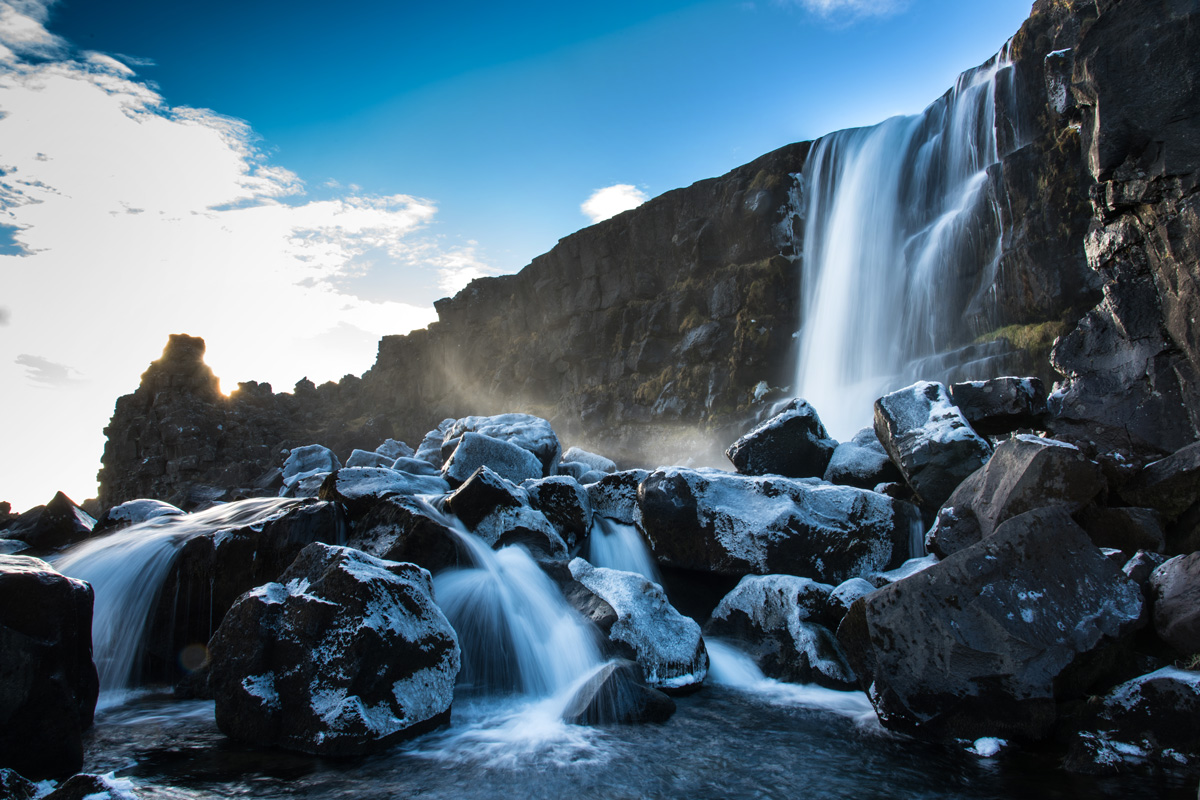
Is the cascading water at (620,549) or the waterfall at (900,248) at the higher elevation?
the waterfall at (900,248)

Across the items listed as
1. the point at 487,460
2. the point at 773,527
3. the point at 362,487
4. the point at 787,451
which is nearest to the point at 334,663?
the point at 362,487

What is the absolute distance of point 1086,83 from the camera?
907 centimetres

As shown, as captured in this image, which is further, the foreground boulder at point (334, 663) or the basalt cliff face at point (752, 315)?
the basalt cliff face at point (752, 315)

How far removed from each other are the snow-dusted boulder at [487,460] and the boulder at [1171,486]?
924 cm

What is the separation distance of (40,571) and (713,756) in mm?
5413

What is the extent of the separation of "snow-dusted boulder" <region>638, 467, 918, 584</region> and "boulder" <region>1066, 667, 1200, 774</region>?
3.79 metres

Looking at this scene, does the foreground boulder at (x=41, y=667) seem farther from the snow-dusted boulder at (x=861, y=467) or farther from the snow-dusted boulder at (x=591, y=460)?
the snow-dusted boulder at (x=591, y=460)

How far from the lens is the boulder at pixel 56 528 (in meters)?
9.54

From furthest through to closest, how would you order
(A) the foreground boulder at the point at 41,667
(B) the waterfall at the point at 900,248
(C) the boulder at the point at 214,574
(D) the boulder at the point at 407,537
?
(B) the waterfall at the point at 900,248 < (D) the boulder at the point at 407,537 < (C) the boulder at the point at 214,574 < (A) the foreground boulder at the point at 41,667

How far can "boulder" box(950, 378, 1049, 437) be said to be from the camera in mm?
Answer: 10125

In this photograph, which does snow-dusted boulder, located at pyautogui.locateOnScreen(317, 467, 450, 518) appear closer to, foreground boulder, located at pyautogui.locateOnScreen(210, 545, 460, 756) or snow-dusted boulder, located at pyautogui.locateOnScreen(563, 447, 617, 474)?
foreground boulder, located at pyautogui.locateOnScreen(210, 545, 460, 756)

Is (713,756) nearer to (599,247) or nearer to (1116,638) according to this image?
(1116,638)

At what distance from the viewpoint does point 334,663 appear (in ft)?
16.1

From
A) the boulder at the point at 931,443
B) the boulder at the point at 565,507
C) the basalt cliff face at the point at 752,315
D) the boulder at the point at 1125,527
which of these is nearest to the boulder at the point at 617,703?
the boulder at the point at 565,507
